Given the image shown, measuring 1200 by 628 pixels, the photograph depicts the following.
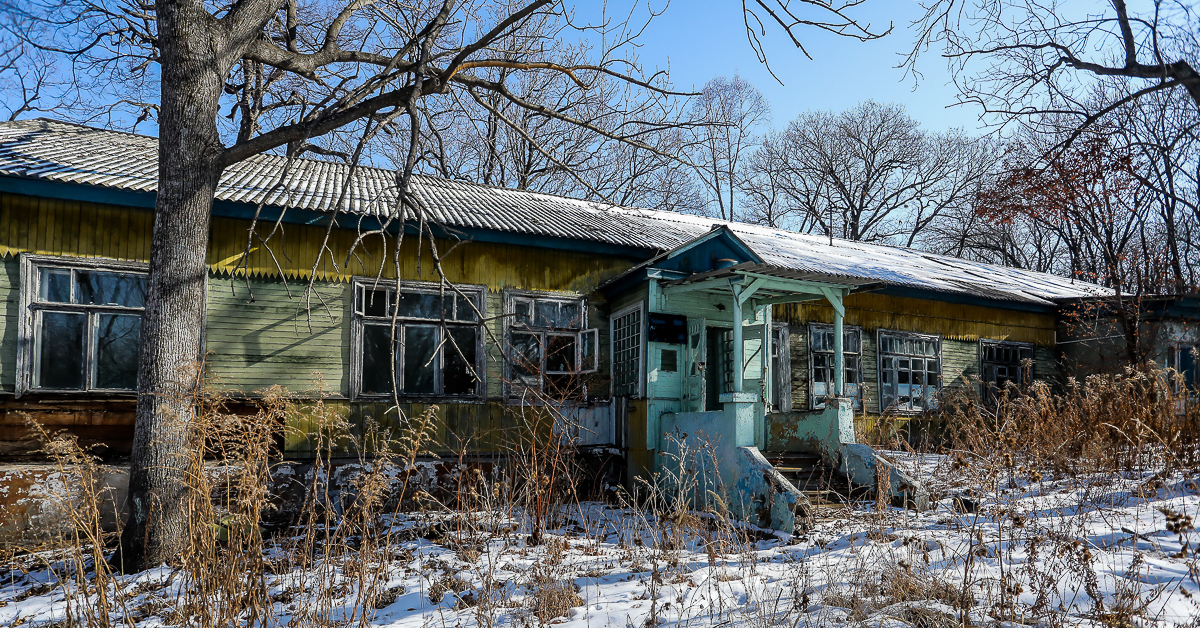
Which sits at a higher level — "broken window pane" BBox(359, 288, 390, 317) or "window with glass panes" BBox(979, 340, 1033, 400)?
"broken window pane" BBox(359, 288, 390, 317)

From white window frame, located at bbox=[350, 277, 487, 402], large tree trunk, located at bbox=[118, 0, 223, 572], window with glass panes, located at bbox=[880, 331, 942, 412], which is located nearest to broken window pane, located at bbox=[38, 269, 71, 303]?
large tree trunk, located at bbox=[118, 0, 223, 572]

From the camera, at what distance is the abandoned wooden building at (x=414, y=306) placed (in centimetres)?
799

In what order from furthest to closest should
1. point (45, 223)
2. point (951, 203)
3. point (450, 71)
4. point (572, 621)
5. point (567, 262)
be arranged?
point (951, 203) < point (567, 262) < point (45, 223) < point (450, 71) < point (572, 621)

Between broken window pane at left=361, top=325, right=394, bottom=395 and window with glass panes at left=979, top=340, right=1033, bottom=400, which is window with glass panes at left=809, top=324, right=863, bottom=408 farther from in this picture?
broken window pane at left=361, top=325, right=394, bottom=395

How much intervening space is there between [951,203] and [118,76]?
2910 centimetres

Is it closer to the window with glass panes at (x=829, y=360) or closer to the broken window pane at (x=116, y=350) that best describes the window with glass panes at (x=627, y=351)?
the window with glass panes at (x=829, y=360)

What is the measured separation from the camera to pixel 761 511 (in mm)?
7668

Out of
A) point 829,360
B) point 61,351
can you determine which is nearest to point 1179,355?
point 829,360

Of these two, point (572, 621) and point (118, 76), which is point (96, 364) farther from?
point (572, 621)

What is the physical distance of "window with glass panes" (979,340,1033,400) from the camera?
14383 millimetres

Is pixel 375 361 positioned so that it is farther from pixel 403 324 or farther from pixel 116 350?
pixel 116 350

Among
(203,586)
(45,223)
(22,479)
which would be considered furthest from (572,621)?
(45,223)

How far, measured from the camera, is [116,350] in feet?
27.0

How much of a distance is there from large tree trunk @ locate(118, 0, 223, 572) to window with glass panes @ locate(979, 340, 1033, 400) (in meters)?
13.5
